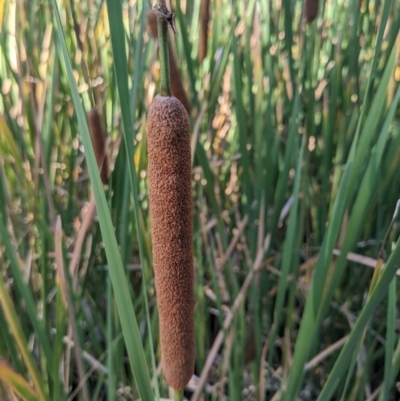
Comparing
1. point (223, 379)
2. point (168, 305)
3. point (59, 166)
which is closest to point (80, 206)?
point (59, 166)

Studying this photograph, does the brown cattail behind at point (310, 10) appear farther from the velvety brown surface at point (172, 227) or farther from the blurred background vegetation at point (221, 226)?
the velvety brown surface at point (172, 227)

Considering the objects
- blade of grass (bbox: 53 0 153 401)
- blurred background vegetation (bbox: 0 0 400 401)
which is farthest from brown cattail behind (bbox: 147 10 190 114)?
blade of grass (bbox: 53 0 153 401)

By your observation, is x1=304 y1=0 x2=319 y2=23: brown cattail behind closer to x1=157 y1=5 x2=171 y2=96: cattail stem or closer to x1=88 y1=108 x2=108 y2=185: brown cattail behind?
x1=88 y1=108 x2=108 y2=185: brown cattail behind

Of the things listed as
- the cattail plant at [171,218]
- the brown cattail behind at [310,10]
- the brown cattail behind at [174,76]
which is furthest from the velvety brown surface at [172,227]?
the brown cattail behind at [310,10]

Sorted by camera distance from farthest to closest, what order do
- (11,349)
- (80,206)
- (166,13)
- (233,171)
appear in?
(233,171) < (80,206) < (11,349) < (166,13)

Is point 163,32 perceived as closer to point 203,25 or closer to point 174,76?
point 174,76

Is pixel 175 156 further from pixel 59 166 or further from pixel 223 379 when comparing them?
pixel 59 166
